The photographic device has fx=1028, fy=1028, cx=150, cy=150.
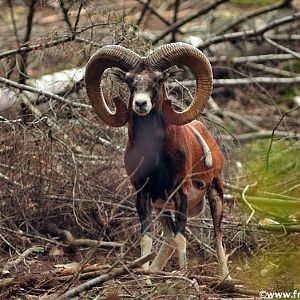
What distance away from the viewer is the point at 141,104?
7.89m

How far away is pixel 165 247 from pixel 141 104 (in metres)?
1.40

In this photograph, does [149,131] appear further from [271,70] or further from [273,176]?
[271,70]

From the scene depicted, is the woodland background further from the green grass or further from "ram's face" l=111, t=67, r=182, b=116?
"ram's face" l=111, t=67, r=182, b=116

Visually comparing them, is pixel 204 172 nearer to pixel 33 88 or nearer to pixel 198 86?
pixel 198 86

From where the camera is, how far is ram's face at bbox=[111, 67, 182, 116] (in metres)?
7.91

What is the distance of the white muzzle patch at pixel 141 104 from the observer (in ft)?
25.9

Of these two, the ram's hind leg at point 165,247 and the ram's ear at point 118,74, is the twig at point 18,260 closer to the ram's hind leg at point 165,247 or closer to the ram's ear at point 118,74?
the ram's hind leg at point 165,247

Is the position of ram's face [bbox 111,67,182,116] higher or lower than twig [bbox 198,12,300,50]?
higher

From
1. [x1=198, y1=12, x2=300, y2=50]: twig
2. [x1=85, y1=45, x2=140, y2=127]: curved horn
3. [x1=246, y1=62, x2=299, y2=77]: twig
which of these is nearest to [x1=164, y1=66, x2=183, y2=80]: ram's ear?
[x1=85, y1=45, x2=140, y2=127]: curved horn

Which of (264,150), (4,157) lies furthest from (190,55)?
(264,150)

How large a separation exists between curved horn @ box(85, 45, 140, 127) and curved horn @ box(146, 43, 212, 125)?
0.18m

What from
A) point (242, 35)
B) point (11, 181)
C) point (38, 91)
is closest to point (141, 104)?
point (11, 181)

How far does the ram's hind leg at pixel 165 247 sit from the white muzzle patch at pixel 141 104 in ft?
3.61

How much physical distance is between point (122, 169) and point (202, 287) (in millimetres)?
2796
